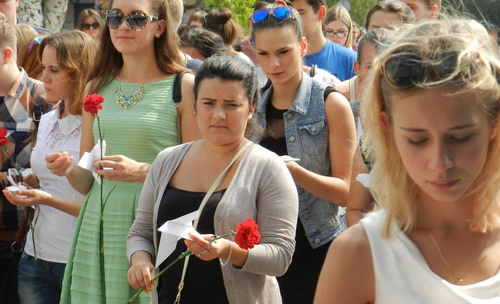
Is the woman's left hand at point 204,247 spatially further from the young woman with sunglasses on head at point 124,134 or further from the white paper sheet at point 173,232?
the young woman with sunglasses on head at point 124,134

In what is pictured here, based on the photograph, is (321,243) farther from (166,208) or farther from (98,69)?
(98,69)

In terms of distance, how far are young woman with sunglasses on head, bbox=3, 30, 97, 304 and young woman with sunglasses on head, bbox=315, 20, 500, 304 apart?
273 centimetres

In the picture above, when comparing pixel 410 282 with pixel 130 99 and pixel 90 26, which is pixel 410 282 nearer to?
pixel 130 99

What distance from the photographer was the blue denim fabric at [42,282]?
179 inches

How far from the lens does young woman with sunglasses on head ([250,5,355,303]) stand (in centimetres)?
402

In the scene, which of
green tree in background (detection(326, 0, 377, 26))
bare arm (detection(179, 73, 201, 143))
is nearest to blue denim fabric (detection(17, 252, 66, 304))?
bare arm (detection(179, 73, 201, 143))

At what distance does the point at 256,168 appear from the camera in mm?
3285

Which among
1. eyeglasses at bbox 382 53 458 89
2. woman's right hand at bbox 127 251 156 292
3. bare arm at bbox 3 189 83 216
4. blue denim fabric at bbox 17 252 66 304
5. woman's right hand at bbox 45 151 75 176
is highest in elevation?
eyeglasses at bbox 382 53 458 89

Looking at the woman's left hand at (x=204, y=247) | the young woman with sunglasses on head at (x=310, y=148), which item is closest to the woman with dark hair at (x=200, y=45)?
the young woman with sunglasses on head at (x=310, y=148)

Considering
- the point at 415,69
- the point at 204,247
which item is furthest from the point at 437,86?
the point at 204,247

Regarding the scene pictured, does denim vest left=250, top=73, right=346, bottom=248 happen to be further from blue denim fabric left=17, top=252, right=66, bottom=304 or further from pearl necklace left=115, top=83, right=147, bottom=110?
blue denim fabric left=17, top=252, right=66, bottom=304

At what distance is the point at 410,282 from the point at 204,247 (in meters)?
1.10

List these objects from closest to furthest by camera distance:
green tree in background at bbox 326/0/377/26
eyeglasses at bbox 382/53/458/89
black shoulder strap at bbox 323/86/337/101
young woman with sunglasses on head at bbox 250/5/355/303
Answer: eyeglasses at bbox 382/53/458/89
young woman with sunglasses on head at bbox 250/5/355/303
black shoulder strap at bbox 323/86/337/101
green tree in background at bbox 326/0/377/26

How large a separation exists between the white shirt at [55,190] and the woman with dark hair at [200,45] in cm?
250
